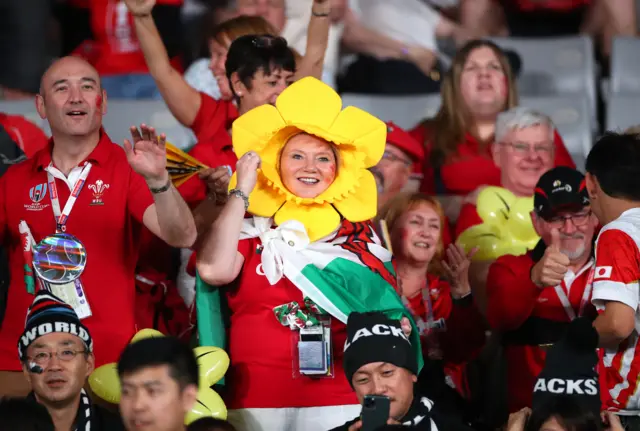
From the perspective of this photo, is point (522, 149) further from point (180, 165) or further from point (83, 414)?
point (83, 414)

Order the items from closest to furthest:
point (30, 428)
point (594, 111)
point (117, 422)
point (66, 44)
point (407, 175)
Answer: point (30, 428) < point (117, 422) < point (407, 175) < point (594, 111) < point (66, 44)

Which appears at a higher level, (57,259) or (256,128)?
(256,128)

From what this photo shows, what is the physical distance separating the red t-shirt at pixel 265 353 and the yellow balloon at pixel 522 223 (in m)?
1.39

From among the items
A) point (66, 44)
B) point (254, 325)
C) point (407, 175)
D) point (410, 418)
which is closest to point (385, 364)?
point (410, 418)

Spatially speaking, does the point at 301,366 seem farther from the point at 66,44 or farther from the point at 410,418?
the point at 66,44

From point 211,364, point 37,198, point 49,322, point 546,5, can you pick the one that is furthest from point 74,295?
point 546,5

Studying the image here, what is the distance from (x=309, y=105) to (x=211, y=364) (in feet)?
3.43

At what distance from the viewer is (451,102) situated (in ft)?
23.2

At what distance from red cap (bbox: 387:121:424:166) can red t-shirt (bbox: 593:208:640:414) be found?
70.2 inches

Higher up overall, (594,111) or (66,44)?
(66,44)

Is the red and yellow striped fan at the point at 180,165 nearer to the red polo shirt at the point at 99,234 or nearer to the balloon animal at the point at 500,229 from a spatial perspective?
the red polo shirt at the point at 99,234

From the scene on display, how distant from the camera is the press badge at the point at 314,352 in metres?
4.90

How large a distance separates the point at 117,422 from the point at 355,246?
3.57 ft

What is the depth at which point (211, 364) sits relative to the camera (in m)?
4.81
